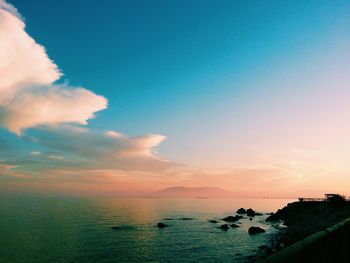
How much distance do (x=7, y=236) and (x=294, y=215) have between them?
78155mm

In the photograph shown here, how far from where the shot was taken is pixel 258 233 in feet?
213

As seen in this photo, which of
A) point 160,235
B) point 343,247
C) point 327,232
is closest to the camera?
point 327,232

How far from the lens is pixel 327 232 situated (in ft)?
16.5

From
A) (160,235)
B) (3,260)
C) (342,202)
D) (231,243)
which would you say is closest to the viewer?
(3,260)

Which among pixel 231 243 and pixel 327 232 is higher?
pixel 327 232

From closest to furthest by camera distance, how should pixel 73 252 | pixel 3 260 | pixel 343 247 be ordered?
pixel 343 247 → pixel 3 260 → pixel 73 252

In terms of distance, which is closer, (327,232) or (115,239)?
(327,232)

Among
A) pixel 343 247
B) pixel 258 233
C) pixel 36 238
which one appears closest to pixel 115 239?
pixel 36 238

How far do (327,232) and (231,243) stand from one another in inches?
2051

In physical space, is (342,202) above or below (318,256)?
above

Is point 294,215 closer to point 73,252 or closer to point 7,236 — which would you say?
point 73,252

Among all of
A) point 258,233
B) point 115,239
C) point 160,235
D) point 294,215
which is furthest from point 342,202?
point 115,239

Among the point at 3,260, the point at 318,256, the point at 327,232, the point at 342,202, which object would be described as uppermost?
the point at 342,202

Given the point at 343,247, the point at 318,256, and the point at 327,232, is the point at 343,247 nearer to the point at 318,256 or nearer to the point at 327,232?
the point at 327,232
